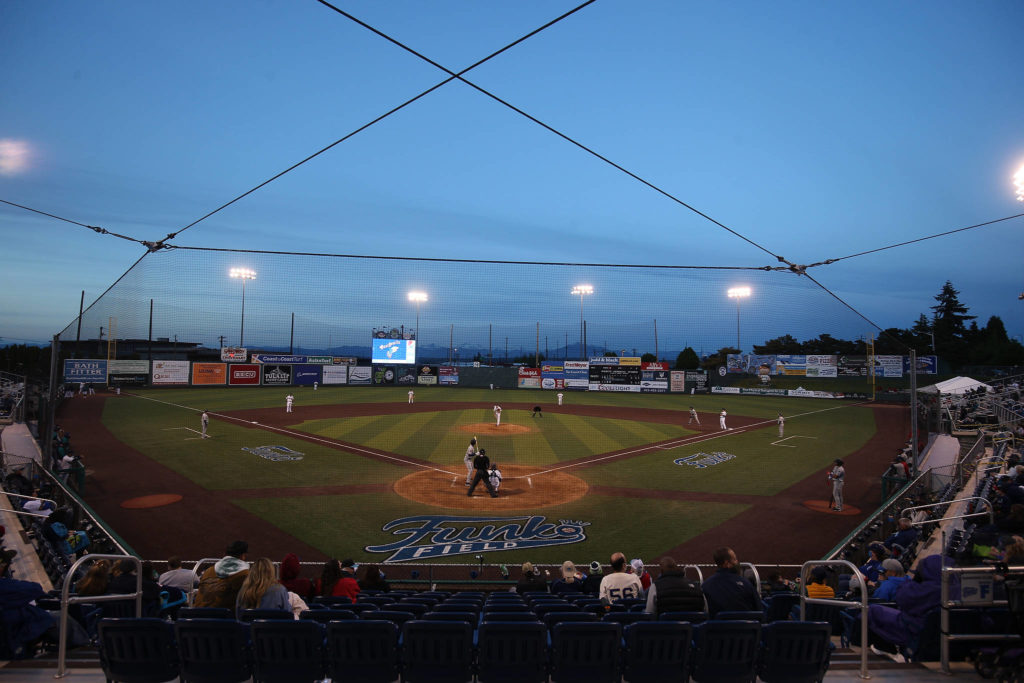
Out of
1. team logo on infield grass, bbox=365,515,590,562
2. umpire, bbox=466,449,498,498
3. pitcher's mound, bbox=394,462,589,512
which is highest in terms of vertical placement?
umpire, bbox=466,449,498,498

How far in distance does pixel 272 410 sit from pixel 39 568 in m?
27.9

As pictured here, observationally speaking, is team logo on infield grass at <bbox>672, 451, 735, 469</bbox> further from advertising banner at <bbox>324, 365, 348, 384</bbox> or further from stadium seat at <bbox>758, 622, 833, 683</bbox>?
advertising banner at <bbox>324, 365, 348, 384</bbox>

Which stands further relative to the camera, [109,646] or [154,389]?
[154,389]

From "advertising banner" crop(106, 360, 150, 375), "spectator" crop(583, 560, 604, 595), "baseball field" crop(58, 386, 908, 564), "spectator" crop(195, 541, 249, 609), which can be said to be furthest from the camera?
"advertising banner" crop(106, 360, 150, 375)

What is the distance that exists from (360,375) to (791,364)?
46.3 metres

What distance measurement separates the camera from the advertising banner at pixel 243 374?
5006 cm

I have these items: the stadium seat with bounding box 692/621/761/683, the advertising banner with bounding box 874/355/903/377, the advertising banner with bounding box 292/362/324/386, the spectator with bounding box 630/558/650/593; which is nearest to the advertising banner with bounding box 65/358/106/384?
the advertising banner with bounding box 292/362/324/386

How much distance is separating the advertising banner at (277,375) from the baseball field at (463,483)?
17.7 m

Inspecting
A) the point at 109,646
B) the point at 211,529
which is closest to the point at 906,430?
the point at 211,529

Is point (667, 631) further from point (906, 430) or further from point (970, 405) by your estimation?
point (906, 430)

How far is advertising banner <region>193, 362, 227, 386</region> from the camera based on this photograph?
4800cm

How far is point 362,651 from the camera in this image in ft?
12.6

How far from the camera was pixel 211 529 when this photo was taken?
12508 millimetres

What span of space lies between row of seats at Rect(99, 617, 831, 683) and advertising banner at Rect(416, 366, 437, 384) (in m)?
57.2
